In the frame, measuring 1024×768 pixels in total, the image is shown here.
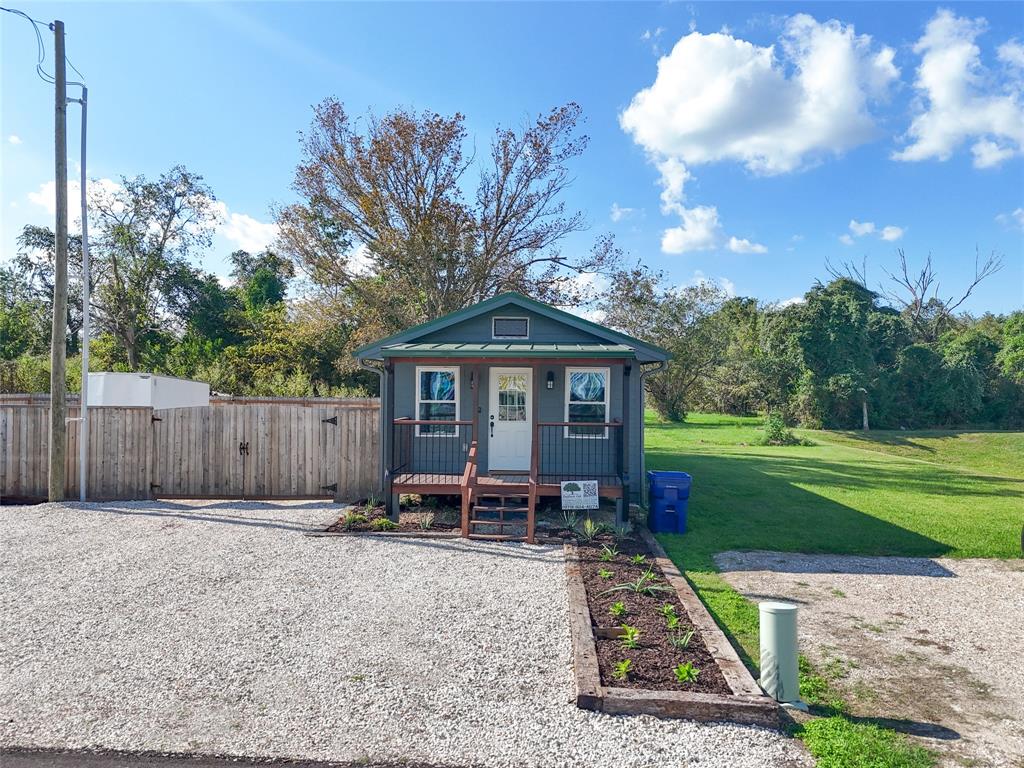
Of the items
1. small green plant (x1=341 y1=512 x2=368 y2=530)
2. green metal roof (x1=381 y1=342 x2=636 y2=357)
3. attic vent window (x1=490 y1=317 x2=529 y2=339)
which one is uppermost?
attic vent window (x1=490 y1=317 x2=529 y2=339)

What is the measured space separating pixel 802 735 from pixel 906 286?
4754 centimetres

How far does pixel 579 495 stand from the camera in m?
8.26

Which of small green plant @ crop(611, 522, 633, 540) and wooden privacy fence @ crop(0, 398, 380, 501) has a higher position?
wooden privacy fence @ crop(0, 398, 380, 501)

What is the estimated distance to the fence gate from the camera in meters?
10.4

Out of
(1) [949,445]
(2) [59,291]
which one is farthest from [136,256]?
(1) [949,445]

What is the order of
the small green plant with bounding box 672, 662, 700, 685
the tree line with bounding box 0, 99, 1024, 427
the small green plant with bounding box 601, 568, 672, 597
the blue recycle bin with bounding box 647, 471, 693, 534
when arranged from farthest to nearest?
the tree line with bounding box 0, 99, 1024, 427, the blue recycle bin with bounding box 647, 471, 693, 534, the small green plant with bounding box 601, 568, 672, 597, the small green plant with bounding box 672, 662, 700, 685

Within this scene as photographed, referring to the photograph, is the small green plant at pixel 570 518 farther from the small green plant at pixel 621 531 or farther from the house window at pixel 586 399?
the house window at pixel 586 399

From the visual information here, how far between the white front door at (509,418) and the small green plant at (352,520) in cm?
253

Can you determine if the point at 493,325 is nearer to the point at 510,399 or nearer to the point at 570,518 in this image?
the point at 510,399

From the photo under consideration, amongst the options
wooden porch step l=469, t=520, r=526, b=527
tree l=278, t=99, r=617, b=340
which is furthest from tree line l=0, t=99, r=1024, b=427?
wooden porch step l=469, t=520, r=526, b=527

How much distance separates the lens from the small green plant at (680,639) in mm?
4531

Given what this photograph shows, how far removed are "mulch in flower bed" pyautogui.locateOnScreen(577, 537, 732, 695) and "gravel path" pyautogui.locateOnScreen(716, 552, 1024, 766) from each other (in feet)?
3.12

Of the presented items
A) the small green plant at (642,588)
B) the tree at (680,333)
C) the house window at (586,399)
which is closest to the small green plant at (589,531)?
the small green plant at (642,588)

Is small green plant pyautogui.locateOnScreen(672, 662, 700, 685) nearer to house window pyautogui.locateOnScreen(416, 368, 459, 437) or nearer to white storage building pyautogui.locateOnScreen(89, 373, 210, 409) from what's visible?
house window pyautogui.locateOnScreen(416, 368, 459, 437)
